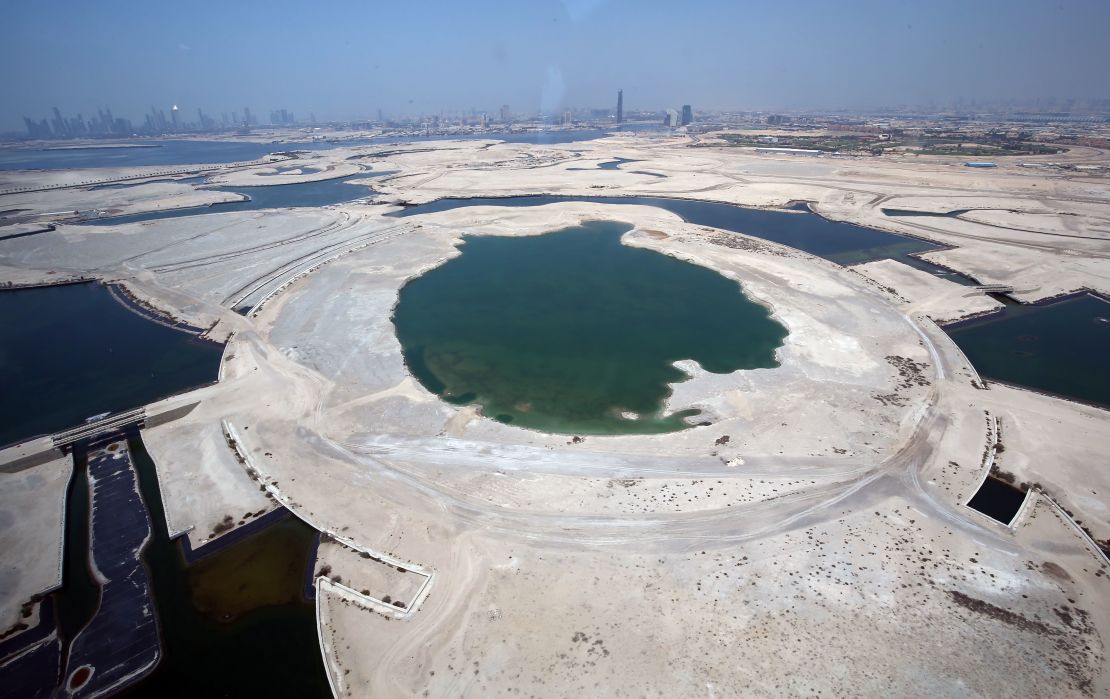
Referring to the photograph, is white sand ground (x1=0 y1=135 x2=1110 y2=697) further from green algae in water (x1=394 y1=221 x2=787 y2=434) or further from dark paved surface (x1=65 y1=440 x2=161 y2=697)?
green algae in water (x1=394 y1=221 x2=787 y2=434)

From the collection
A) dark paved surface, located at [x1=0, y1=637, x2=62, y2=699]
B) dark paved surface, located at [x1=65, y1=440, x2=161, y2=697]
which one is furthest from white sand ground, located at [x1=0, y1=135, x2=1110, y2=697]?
dark paved surface, located at [x1=0, y1=637, x2=62, y2=699]

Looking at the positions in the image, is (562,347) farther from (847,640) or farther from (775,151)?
(775,151)

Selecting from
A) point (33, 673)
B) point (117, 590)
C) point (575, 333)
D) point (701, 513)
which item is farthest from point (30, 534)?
point (575, 333)

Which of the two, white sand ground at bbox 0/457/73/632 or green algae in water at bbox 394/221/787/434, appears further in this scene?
green algae in water at bbox 394/221/787/434

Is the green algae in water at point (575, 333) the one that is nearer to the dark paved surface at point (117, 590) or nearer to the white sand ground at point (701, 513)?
the white sand ground at point (701, 513)

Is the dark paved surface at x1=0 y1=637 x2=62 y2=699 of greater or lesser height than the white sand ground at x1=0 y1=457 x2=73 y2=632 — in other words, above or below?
below

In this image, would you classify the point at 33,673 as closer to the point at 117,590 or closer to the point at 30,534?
the point at 117,590
